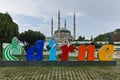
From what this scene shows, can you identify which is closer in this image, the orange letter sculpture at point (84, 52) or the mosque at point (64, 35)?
the orange letter sculpture at point (84, 52)

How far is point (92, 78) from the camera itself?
40.7ft

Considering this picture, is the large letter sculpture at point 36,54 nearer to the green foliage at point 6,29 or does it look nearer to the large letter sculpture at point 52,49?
the large letter sculpture at point 52,49

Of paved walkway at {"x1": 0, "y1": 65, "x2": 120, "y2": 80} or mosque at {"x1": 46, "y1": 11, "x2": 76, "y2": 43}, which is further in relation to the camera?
mosque at {"x1": 46, "y1": 11, "x2": 76, "y2": 43}

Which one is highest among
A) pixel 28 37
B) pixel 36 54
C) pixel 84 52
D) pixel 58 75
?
pixel 28 37

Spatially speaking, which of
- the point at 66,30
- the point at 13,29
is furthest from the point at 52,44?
the point at 66,30

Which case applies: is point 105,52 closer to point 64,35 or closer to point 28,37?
point 28,37

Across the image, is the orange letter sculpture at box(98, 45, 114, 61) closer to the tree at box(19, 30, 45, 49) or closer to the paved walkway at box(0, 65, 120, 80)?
the paved walkway at box(0, 65, 120, 80)

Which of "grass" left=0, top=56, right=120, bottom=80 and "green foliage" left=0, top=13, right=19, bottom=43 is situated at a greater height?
"green foliage" left=0, top=13, right=19, bottom=43

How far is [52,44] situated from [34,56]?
1461 mm

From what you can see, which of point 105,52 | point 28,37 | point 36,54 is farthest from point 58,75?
point 28,37

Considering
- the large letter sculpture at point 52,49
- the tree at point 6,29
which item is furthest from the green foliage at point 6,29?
the large letter sculpture at point 52,49

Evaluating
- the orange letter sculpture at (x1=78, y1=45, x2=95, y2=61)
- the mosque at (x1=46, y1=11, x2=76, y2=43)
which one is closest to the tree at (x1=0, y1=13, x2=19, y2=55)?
the orange letter sculpture at (x1=78, y1=45, x2=95, y2=61)

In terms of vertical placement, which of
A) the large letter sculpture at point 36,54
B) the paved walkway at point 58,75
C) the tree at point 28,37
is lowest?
the paved walkway at point 58,75

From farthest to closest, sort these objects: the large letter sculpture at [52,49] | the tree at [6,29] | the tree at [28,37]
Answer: the tree at [28,37], the tree at [6,29], the large letter sculpture at [52,49]
